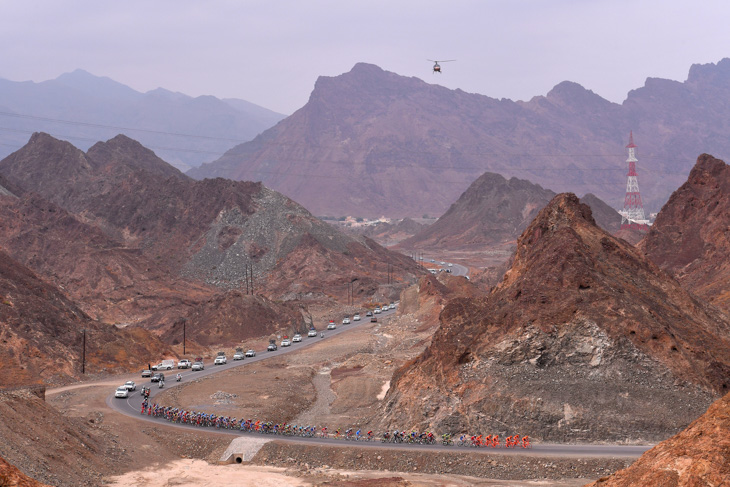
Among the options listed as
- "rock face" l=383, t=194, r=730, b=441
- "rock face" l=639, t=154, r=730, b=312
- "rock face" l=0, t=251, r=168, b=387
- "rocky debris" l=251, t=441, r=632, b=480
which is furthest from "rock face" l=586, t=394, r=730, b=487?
"rock face" l=639, t=154, r=730, b=312

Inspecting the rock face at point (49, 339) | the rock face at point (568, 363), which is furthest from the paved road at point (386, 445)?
the rock face at point (49, 339)

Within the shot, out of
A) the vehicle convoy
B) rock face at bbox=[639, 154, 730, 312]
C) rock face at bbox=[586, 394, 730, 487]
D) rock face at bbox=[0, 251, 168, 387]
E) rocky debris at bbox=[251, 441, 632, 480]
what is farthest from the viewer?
rock face at bbox=[639, 154, 730, 312]

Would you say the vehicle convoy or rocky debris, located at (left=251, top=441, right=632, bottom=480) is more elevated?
rocky debris, located at (left=251, top=441, right=632, bottom=480)

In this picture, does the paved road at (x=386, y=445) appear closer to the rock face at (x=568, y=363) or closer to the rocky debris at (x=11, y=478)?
the rock face at (x=568, y=363)

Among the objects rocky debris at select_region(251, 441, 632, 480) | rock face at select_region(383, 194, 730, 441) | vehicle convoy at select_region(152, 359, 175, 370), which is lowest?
vehicle convoy at select_region(152, 359, 175, 370)

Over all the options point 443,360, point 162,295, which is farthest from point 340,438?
point 162,295

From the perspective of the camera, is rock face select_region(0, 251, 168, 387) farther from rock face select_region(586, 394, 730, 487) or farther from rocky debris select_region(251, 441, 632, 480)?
rock face select_region(586, 394, 730, 487)
